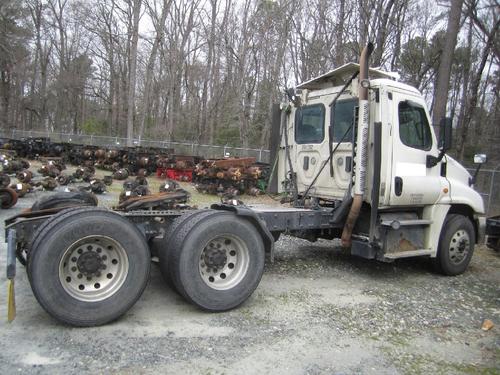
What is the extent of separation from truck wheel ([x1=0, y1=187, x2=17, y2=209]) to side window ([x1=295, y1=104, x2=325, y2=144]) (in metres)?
6.59

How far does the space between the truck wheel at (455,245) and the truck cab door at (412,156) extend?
594 mm

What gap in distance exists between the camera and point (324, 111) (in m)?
6.87

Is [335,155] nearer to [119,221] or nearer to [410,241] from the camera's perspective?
[410,241]

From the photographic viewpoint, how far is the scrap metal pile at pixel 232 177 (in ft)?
51.8

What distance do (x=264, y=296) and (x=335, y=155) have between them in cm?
242

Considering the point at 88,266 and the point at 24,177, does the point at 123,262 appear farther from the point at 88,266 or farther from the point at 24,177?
the point at 24,177

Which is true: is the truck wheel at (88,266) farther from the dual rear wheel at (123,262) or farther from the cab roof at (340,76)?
the cab roof at (340,76)

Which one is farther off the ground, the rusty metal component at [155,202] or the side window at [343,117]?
the side window at [343,117]

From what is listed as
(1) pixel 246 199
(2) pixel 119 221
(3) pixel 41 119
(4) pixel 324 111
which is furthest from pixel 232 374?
(3) pixel 41 119

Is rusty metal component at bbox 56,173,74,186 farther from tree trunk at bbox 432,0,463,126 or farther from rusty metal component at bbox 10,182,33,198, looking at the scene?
tree trunk at bbox 432,0,463,126

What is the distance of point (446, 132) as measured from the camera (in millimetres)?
6164

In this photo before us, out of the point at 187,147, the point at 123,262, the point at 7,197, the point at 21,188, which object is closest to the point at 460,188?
the point at 123,262

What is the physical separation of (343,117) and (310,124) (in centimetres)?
70

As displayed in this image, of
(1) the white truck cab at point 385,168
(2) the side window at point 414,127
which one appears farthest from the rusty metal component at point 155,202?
(2) the side window at point 414,127
